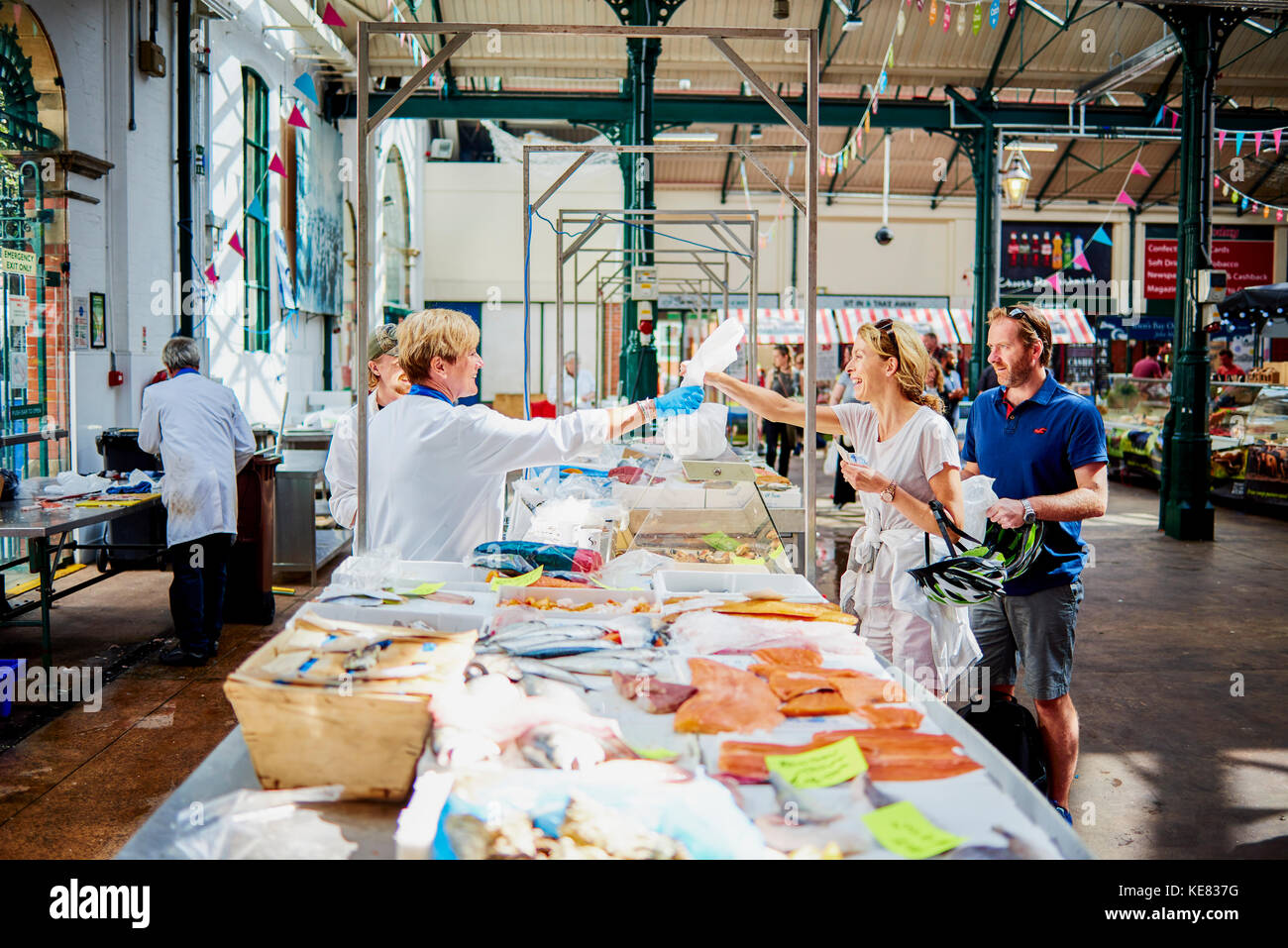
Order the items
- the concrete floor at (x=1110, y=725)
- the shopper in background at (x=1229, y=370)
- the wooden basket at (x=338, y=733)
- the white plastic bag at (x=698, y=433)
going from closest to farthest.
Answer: the wooden basket at (x=338, y=733) < the concrete floor at (x=1110, y=725) < the white plastic bag at (x=698, y=433) < the shopper in background at (x=1229, y=370)

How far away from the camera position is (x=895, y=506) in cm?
335

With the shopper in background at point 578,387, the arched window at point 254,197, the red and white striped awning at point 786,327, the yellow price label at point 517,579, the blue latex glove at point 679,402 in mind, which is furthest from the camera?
the red and white striped awning at point 786,327

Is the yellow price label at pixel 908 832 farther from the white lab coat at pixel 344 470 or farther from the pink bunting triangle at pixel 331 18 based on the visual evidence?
the pink bunting triangle at pixel 331 18

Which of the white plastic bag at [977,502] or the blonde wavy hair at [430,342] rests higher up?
the blonde wavy hair at [430,342]

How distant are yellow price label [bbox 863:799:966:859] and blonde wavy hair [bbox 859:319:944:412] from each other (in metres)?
2.07

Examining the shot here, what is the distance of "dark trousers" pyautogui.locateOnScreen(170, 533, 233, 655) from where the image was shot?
575 cm

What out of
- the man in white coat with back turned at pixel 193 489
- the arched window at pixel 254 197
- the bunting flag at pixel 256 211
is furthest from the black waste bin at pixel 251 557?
the bunting flag at pixel 256 211

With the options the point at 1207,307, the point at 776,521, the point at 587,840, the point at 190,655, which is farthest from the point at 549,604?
the point at 1207,307

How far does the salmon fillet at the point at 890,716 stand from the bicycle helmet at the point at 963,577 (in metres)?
0.99

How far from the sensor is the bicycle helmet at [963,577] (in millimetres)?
2943

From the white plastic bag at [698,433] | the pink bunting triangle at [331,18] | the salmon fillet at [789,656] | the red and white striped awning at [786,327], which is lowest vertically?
the salmon fillet at [789,656]

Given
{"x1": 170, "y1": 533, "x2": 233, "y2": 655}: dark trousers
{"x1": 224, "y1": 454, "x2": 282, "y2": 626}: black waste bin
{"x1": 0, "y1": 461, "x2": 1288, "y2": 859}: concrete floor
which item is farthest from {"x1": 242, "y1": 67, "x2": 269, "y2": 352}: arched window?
{"x1": 170, "y1": 533, "x2": 233, "y2": 655}: dark trousers
